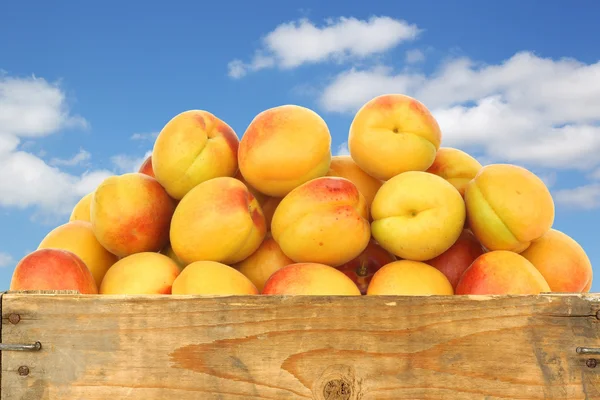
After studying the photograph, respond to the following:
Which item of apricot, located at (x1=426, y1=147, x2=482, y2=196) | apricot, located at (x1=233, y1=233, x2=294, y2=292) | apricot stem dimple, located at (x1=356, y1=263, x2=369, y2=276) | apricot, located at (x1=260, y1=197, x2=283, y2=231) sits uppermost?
apricot, located at (x1=426, y1=147, x2=482, y2=196)

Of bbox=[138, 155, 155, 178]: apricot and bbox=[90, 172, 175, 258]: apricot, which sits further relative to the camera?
bbox=[138, 155, 155, 178]: apricot

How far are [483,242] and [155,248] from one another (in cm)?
120

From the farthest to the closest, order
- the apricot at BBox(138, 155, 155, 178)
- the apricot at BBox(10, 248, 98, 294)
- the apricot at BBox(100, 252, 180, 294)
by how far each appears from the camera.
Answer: the apricot at BBox(138, 155, 155, 178) → the apricot at BBox(100, 252, 180, 294) → the apricot at BBox(10, 248, 98, 294)

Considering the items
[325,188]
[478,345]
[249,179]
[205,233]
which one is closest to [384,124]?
[325,188]

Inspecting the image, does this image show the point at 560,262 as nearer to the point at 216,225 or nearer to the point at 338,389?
the point at 338,389

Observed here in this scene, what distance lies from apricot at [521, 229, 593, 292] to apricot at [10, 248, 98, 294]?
1524mm

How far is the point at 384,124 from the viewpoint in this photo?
7.69ft

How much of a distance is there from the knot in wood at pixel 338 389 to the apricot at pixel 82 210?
1.71 metres

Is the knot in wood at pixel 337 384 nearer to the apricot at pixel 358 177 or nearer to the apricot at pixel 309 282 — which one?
the apricot at pixel 309 282

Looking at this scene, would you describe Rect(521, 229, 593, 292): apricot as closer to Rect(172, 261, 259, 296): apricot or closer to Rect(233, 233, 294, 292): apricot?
Rect(233, 233, 294, 292): apricot

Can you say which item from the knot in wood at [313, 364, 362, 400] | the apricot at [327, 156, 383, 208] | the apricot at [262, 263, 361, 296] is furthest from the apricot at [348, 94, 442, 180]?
the knot in wood at [313, 364, 362, 400]

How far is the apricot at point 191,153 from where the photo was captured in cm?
238

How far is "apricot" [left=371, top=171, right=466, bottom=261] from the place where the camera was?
209cm

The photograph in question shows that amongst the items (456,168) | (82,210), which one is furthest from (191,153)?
(456,168)
